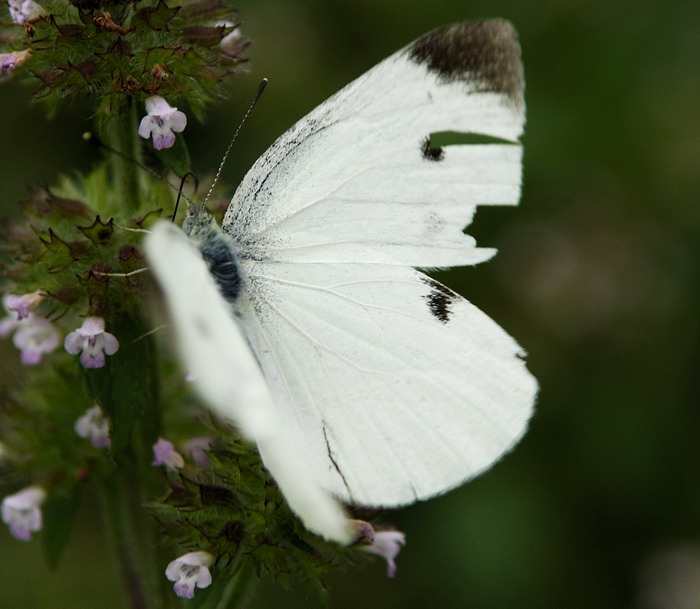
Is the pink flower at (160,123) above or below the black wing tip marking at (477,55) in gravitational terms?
above

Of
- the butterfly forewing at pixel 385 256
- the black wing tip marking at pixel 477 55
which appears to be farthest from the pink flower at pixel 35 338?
the black wing tip marking at pixel 477 55

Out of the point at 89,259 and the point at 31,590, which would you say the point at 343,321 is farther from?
the point at 31,590

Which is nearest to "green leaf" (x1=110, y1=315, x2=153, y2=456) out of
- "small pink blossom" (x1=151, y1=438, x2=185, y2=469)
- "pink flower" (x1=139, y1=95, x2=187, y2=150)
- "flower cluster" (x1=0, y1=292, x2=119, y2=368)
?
"flower cluster" (x1=0, y1=292, x2=119, y2=368)

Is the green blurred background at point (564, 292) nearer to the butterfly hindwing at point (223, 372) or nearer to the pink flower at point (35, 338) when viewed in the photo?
the pink flower at point (35, 338)

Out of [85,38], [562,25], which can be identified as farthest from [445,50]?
[562,25]

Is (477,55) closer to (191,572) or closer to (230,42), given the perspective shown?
(230,42)

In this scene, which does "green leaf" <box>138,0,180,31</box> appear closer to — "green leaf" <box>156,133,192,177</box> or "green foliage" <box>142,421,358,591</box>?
"green leaf" <box>156,133,192,177</box>
